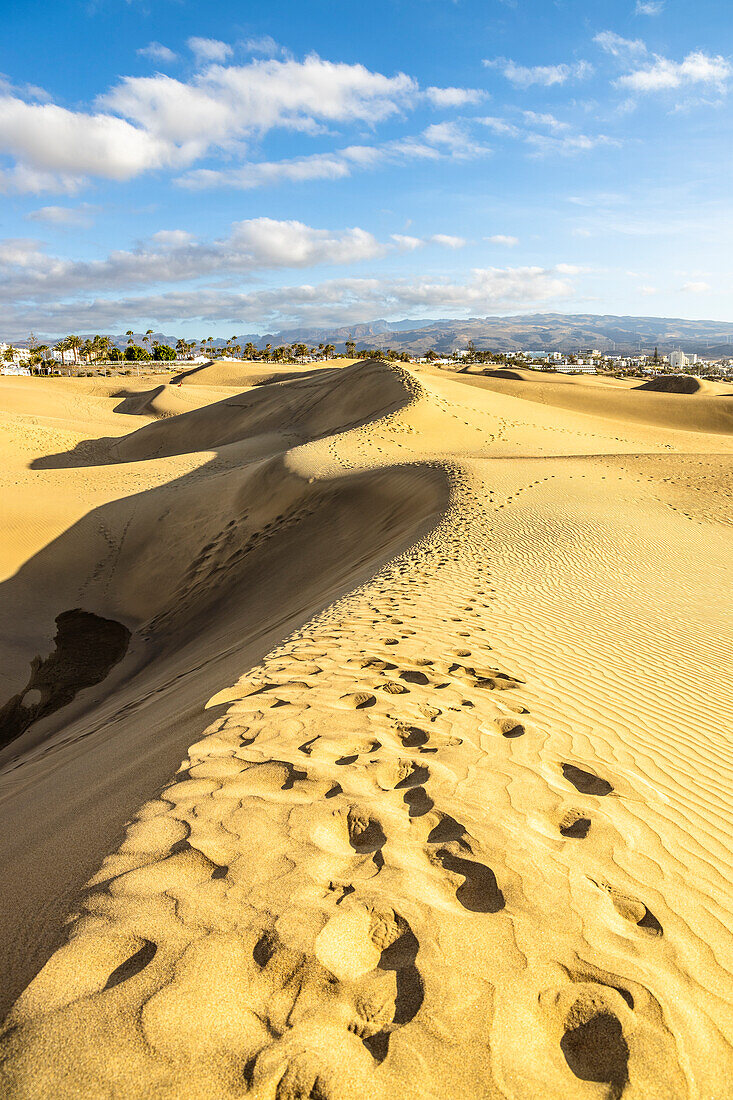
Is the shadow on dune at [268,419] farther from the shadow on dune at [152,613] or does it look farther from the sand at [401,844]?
the sand at [401,844]

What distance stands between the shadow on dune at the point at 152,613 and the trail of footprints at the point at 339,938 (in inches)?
14.2

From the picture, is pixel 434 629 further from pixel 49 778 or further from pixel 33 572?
pixel 33 572

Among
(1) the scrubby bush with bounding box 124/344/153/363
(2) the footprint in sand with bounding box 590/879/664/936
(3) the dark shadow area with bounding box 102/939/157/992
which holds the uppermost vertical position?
(1) the scrubby bush with bounding box 124/344/153/363

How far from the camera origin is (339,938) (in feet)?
7.95

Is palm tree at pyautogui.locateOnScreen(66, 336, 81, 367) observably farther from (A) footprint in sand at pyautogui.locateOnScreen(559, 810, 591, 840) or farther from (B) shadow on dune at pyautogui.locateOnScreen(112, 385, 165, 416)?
(A) footprint in sand at pyautogui.locateOnScreen(559, 810, 591, 840)

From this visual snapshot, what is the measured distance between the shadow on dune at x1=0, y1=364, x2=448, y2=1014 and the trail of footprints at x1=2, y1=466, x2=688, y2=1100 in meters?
0.36

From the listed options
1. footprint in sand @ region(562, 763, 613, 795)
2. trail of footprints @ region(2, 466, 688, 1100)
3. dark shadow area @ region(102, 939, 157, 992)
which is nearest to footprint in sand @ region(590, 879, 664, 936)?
trail of footprints @ region(2, 466, 688, 1100)

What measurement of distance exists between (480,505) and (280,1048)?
12165 mm

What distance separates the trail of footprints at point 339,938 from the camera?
1.97 metres

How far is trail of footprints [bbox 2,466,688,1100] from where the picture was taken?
1.97 meters

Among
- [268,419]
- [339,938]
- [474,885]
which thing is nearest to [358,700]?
[474,885]

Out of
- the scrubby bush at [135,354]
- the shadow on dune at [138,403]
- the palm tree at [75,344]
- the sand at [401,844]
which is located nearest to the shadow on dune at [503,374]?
the shadow on dune at [138,403]

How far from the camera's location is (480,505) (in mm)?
13555

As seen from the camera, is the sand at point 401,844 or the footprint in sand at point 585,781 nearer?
the sand at point 401,844
